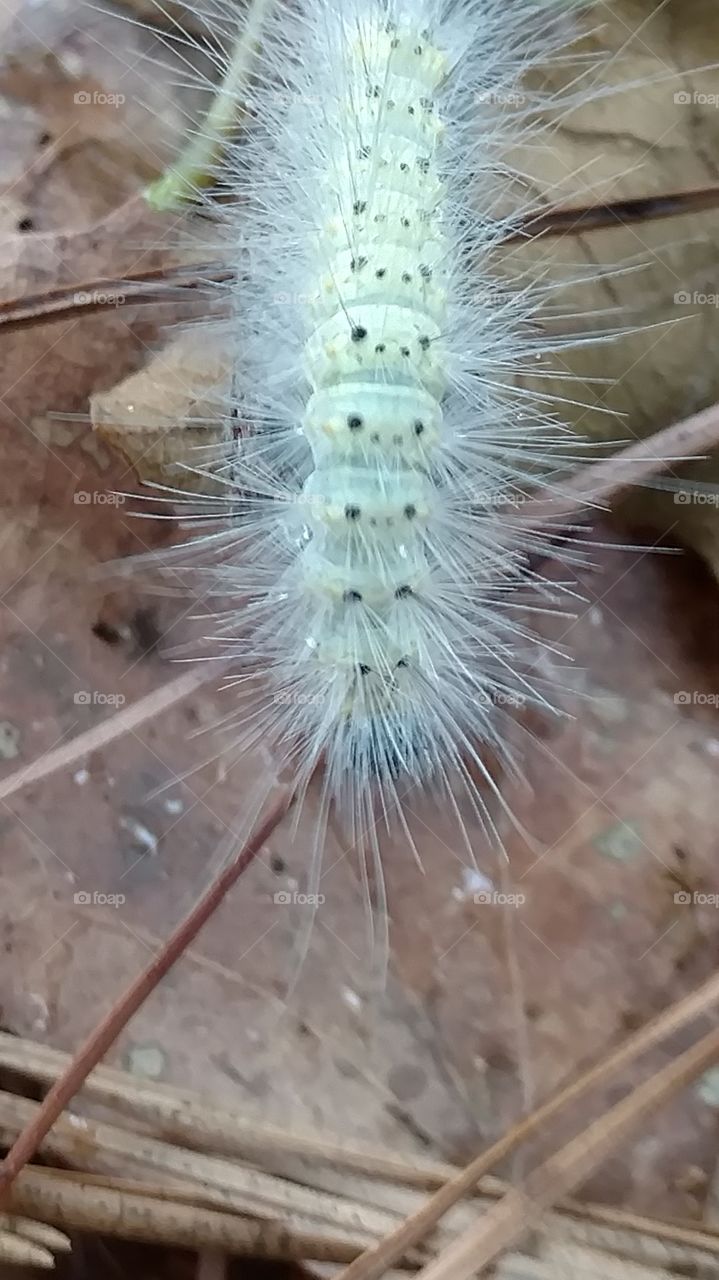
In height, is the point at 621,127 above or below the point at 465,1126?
above

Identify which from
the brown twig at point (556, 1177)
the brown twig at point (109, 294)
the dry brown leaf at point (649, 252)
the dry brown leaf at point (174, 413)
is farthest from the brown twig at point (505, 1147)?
the brown twig at point (109, 294)

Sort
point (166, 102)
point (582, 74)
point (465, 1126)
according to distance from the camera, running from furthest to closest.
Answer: point (166, 102), point (582, 74), point (465, 1126)

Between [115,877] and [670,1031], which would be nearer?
[670,1031]

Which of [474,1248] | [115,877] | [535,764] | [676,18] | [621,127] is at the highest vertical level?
[676,18]

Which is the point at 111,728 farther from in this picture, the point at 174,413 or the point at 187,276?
the point at 187,276

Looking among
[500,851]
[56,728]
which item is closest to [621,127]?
[500,851]

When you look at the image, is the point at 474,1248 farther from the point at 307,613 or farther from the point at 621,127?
the point at 621,127

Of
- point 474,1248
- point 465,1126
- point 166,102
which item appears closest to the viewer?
point 474,1248

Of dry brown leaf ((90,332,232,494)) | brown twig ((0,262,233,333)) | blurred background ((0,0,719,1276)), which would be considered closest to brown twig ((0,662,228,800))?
blurred background ((0,0,719,1276))
